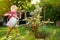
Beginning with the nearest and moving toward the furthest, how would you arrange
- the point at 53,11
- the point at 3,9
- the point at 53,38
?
the point at 53,38 < the point at 3,9 < the point at 53,11

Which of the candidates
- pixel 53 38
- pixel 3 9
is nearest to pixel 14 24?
pixel 53 38

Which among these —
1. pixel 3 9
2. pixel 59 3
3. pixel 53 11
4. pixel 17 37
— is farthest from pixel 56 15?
pixel 17 37

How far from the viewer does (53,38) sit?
7.98m

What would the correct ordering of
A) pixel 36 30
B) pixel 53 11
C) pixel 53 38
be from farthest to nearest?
pixel 53 11, pixel 36 30, pixel 53 38

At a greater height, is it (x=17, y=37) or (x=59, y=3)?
(x=59, y=3)

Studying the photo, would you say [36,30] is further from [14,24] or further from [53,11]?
[53,11]

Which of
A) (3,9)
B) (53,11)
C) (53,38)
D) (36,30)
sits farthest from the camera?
(53,11)

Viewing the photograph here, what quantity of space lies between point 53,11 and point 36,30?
320 cm

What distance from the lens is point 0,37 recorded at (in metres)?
8.95

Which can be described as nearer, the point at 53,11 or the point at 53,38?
the point at 53,38

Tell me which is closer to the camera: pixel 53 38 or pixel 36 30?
pixel 53 38

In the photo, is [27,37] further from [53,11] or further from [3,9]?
[53,11]

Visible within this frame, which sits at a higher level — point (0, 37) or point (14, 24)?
point (14, 24)

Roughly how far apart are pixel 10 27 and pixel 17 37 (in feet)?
1.88
